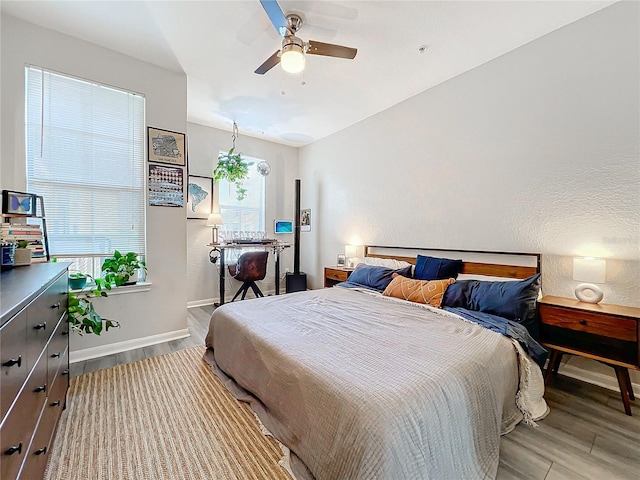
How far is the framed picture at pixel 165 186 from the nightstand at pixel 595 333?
3.54 metres

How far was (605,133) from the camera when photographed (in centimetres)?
211

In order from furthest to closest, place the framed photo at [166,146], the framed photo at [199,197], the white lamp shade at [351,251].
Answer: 1. the framed photo at [199,197]
2. the white lamp shade at [351,251]
3. the framed photo at [166,146]

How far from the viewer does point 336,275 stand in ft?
12.8

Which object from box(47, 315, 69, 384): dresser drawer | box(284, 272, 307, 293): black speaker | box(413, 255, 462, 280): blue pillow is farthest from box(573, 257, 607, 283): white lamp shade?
box(284, 272, 307, 293): black speaker

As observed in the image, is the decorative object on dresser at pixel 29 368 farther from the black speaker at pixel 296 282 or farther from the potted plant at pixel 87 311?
the black speaker at pixel 296 282

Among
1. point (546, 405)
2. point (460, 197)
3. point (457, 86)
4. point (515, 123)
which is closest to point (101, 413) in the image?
point (546, 405)

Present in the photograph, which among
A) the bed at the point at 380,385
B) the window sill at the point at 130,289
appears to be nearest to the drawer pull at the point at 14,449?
the bed at the point at 380,385

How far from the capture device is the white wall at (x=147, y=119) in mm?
2291

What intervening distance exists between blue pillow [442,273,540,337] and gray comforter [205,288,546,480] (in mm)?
335

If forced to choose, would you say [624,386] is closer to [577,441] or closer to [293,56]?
[577,441]

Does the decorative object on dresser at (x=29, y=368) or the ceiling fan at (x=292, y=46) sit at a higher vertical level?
the ceiling fan at (x=292, y=46)

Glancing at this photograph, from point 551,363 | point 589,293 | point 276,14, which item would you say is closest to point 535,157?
point 589,293

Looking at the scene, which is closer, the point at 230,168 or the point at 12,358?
the point at 12,358

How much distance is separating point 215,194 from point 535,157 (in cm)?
410
